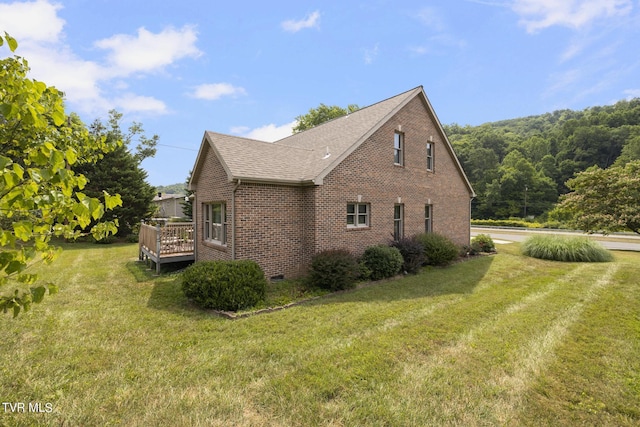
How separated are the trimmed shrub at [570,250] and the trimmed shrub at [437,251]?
19.1 feet

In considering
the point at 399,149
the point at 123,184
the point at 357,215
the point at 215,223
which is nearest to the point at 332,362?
the point at 357,215

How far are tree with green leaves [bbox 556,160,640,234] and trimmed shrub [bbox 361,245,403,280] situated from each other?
10.3 metres

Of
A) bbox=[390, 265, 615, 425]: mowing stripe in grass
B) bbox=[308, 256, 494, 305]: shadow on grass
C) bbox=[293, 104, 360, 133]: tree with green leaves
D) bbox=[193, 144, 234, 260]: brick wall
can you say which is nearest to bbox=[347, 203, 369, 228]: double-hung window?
bbox=[308, 256, 494, 305]: shadow on grass

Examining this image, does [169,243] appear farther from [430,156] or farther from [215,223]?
[430,156]

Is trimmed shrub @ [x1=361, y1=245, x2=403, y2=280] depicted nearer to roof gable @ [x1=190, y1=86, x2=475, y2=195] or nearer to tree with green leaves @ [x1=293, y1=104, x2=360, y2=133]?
roof gable @ [x1=190, y1=86, x2=475, y2=195]

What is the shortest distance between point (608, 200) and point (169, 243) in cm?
1963

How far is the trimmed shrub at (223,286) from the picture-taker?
717 centimetres

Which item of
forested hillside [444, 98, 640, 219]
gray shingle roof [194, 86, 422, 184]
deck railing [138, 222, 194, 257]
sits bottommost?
deck railing [138, 222, 194, 257]

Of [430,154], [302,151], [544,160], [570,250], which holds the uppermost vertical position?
[544,160]

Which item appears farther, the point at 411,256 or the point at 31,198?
the point at 411,256

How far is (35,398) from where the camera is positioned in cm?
376

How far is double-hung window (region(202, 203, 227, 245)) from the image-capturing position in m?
10.6

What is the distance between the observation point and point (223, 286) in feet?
23.6

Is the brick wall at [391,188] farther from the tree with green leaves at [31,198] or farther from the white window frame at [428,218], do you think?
the tree with green leaves at [31,198]
